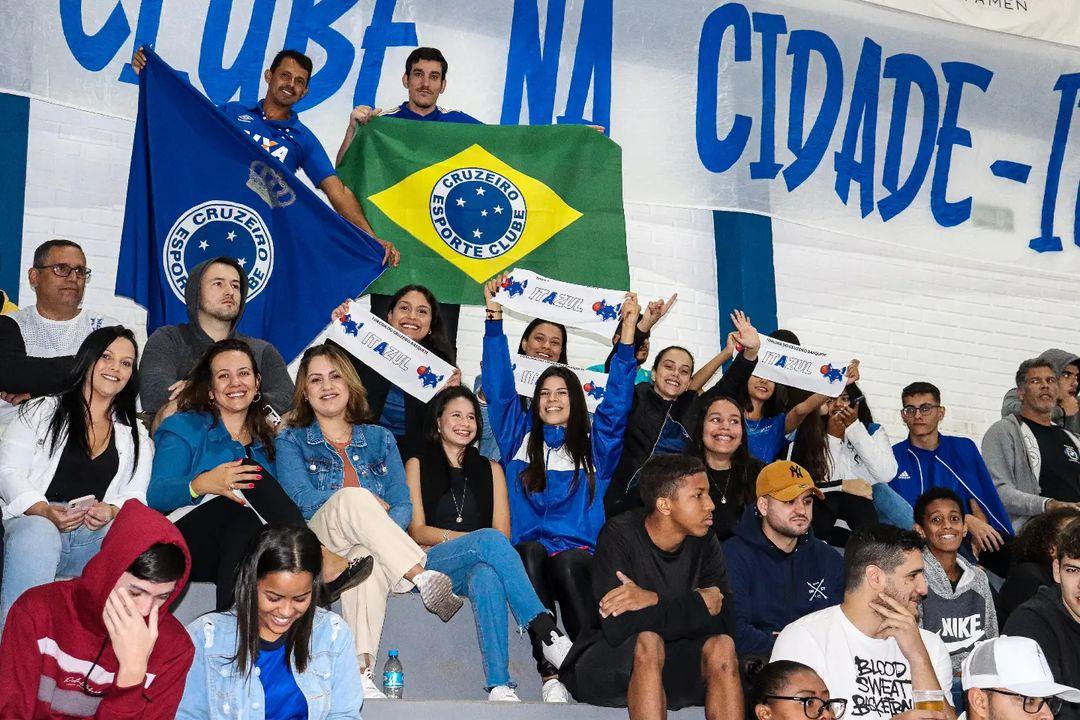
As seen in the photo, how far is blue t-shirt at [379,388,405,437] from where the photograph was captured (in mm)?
5879

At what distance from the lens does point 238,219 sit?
6184 millimetres

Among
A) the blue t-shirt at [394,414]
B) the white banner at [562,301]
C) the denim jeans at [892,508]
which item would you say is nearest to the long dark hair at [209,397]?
the blue t-shirt at [394,414]

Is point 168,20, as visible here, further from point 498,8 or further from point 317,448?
point 317,448

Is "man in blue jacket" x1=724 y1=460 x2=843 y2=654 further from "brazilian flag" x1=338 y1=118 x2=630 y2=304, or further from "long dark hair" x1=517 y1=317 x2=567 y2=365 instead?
"brazilian flag" x1=338 y1=118 x2=630 y2=304

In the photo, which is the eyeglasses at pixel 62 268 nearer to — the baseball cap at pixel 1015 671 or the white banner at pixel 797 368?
the white banner at pixel 797 368

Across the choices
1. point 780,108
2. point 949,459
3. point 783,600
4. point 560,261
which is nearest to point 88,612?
point 783,600

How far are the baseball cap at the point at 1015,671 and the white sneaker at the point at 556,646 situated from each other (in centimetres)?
136

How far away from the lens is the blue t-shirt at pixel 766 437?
20.1 feet

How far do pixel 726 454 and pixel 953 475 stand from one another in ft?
5.32

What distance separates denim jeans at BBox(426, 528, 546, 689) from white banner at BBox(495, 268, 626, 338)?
4.98 ft

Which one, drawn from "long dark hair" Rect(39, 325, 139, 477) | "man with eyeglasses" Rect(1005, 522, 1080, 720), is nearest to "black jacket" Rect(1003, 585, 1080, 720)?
"man with eyeglasses" Rect(1005, 522, 1080, 720)

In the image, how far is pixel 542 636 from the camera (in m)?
4.57

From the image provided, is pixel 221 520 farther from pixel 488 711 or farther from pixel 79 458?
pixel 488 711

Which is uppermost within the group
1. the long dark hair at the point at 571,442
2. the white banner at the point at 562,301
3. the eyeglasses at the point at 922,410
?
the white banner at the point at 562,301
